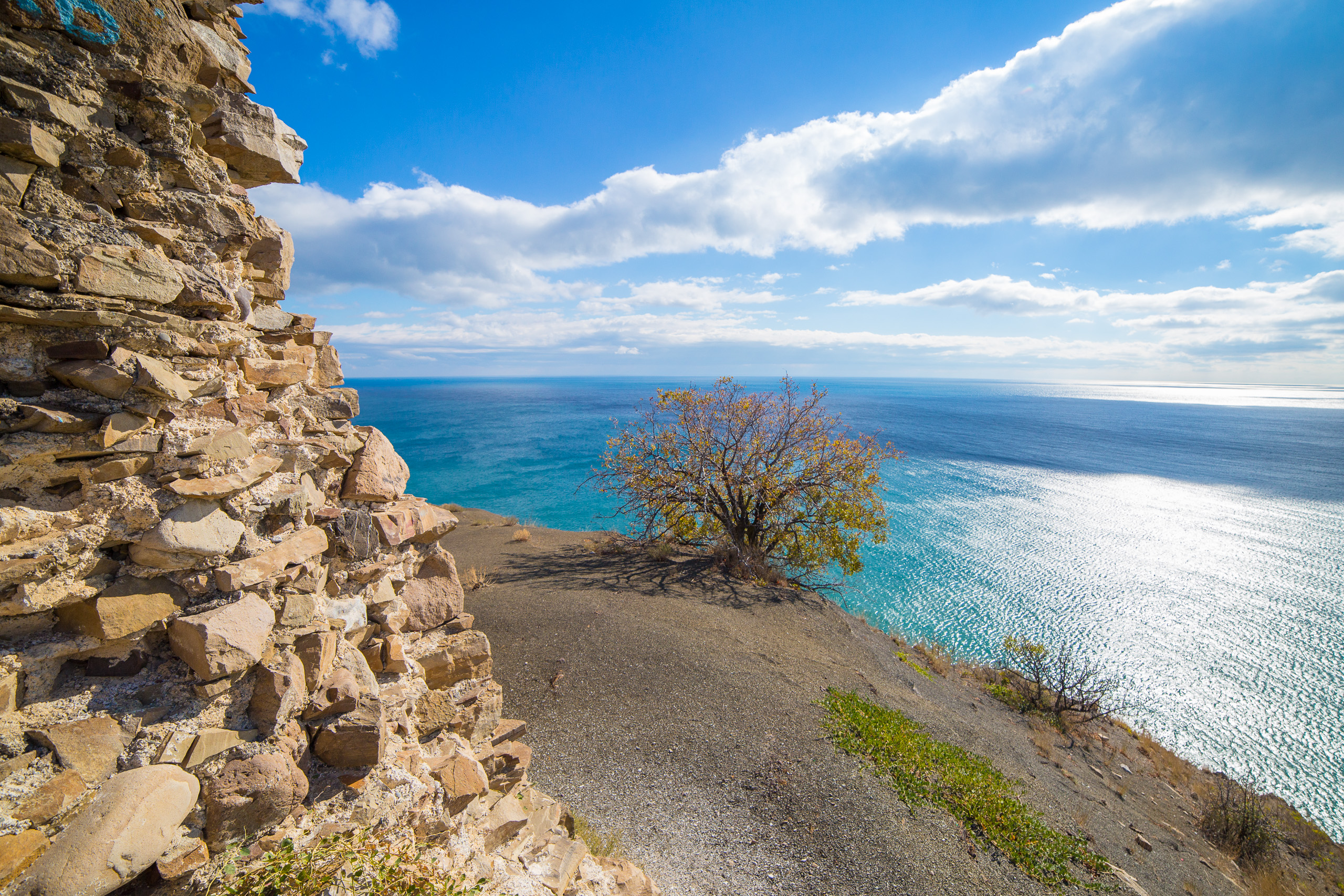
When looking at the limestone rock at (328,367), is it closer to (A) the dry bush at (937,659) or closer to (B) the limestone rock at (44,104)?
(B) the limestone rock at (44,104)

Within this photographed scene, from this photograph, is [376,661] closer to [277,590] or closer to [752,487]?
[277,590]

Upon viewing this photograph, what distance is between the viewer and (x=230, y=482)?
10.3ft

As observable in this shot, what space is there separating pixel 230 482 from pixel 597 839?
15.5ft

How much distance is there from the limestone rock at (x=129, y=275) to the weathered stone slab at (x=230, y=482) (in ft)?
3.42

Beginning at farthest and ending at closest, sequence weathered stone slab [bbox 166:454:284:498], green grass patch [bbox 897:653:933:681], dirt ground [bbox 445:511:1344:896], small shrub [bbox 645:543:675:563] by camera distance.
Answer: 1. small shrub [bbox 645:543:675:563]
2. green grass patch [bbox 897:653:933:681]
3. dirt ground [bbox 445:511:1344:896]
4. weathered stone slab [bbox 166:454:284:498]

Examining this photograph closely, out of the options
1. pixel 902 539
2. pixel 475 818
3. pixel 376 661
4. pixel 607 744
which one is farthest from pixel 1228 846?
pixel 902 539

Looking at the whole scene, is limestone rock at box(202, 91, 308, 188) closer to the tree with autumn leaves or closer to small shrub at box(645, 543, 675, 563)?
the tree with autumn leaves

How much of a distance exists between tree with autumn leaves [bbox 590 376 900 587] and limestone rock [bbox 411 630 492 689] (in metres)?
11.3

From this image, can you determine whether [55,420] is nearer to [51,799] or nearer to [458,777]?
[51,799]

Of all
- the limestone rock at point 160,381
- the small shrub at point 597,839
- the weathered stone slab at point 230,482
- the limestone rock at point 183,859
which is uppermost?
the limestone rock at point 160,381

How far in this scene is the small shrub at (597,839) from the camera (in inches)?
203

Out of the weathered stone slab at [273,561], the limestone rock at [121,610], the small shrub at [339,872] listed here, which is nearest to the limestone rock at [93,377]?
the limestone rock at [121,610]

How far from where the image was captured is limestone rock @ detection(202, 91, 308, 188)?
Result: 353 cm

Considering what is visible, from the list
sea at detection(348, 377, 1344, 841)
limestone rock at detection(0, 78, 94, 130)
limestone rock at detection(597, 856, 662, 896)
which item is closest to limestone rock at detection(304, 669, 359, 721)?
limestone rock at detection(597, 856, 662, 896)
